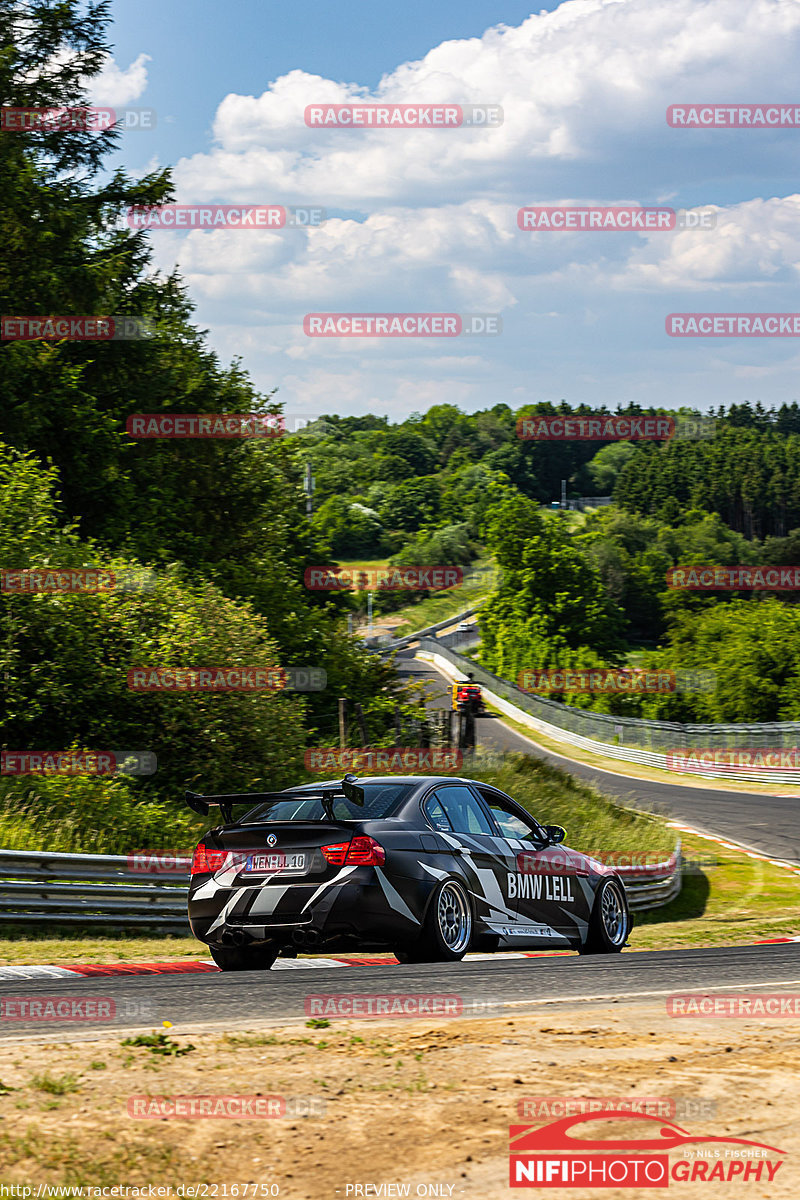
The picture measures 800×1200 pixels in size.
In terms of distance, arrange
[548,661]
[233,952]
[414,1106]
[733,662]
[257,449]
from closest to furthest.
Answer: [414,1106] < [233,952] < [257,449] < [733,662] < [548,661]

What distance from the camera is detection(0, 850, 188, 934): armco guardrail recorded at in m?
11.8

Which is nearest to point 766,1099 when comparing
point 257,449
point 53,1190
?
point 53,1190

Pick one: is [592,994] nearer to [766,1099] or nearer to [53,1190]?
[766,1099]

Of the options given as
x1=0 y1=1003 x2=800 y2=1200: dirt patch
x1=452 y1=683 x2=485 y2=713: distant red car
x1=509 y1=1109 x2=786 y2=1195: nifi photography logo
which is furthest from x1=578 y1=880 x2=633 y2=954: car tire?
x1=452 y1=683 x2=485 y2=713: distant red car

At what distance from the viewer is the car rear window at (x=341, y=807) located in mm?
8609

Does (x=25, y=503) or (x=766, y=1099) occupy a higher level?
(x=25, y=503)

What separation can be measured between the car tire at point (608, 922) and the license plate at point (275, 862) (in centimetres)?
337

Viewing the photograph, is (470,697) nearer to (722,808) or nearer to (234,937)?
(722,808)

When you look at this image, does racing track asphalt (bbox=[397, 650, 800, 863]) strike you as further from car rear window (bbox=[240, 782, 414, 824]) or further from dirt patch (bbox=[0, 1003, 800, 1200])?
dirt patch (bbox=[0, 1003, 800, 1200])

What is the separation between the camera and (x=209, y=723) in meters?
18.6

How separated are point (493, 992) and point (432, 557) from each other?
15998 cm

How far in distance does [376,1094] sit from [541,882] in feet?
17.3

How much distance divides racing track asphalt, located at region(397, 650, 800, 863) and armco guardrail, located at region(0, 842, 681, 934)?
10.2m

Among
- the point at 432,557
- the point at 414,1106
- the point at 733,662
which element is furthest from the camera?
the point at 432,557
